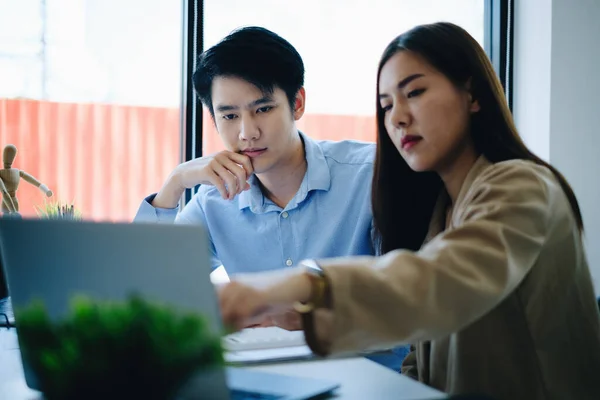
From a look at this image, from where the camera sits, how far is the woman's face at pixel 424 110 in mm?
1081

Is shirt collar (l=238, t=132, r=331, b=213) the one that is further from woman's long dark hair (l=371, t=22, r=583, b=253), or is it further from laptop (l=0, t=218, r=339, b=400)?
laptop (l=0, t=218, r=339, b=400)

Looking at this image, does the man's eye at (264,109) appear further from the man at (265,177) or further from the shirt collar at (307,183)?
the shirt collar at (307,183)

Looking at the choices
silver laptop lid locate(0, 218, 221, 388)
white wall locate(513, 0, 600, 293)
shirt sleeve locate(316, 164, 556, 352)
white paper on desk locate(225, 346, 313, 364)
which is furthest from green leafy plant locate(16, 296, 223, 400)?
white wall locate(513, 0, 600, 293)

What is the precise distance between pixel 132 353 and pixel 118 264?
0.28 feet

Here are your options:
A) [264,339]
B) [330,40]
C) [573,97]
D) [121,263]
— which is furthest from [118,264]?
[573,97]

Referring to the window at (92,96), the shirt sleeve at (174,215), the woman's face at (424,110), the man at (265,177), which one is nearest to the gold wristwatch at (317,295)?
the woman's face at (424,110)

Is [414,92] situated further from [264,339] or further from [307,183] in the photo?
[307,183]

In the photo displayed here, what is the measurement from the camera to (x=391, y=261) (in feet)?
2.50

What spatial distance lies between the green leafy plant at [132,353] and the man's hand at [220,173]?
3.90ft

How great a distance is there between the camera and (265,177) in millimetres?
1831

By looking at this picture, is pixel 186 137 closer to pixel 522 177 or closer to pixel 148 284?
pixel 522 177

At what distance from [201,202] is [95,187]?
1.07 meters

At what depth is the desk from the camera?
84 cm

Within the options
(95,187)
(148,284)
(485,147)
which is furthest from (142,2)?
(148,284)
